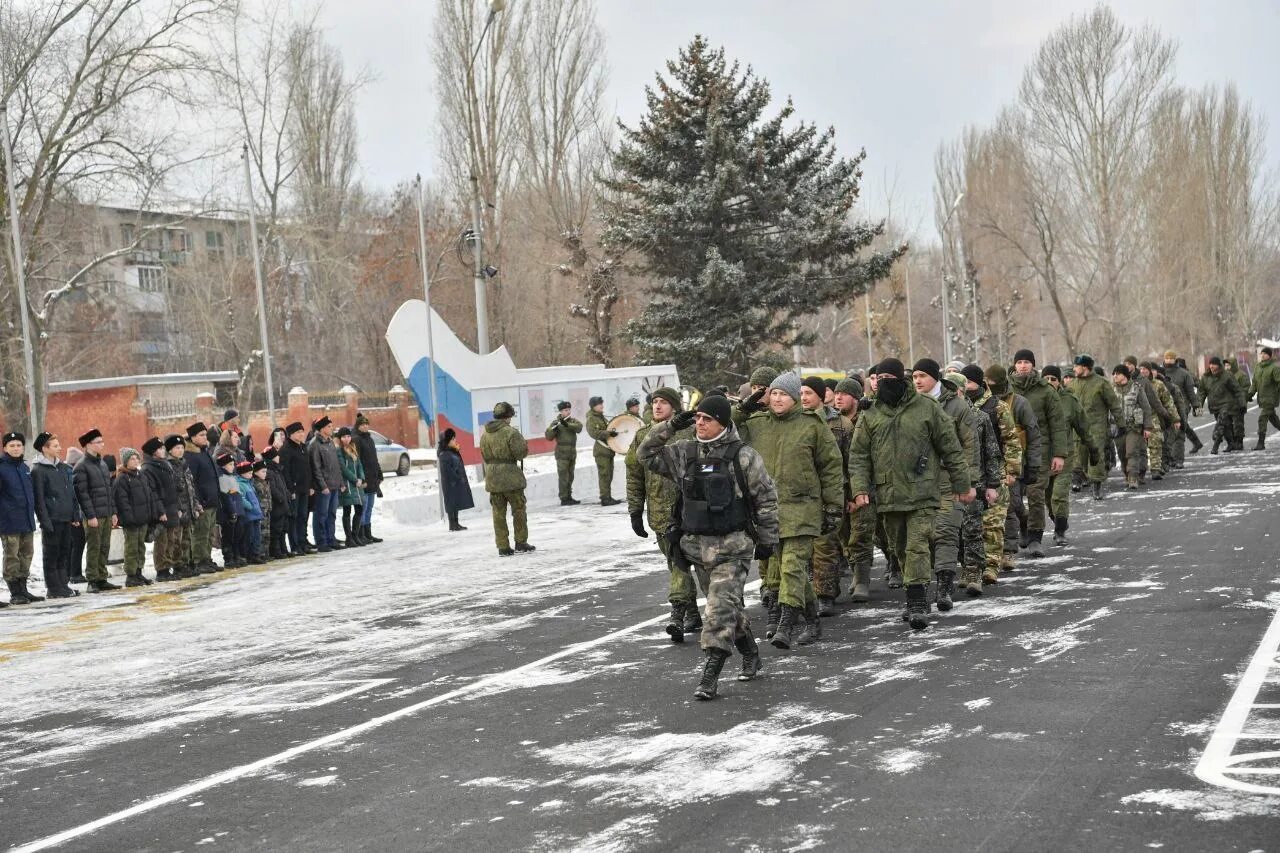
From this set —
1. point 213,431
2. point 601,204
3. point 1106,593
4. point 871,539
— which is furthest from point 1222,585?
point 601,204

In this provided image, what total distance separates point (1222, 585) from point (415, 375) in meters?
22.6

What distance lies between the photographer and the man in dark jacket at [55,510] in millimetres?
15391

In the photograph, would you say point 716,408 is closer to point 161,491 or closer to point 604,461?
point 161,491

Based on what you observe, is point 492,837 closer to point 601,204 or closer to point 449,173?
point 601,204

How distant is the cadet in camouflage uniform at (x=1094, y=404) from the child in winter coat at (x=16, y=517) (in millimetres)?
12746

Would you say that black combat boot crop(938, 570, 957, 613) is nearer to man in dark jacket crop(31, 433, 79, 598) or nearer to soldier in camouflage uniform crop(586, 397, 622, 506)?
man in dark jacket crop(31, 433, 79, 598)

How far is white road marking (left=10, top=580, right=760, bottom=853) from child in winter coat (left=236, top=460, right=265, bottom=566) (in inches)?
353

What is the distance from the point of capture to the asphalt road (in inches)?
217

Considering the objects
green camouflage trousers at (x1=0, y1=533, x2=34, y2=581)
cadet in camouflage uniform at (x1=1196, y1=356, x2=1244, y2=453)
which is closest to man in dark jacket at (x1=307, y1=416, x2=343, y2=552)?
green camouflage trousers at (x1=0, y1=533, x2=34, y2=581)

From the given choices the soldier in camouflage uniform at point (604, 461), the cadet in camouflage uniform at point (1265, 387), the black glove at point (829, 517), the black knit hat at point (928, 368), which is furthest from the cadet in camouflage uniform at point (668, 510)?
the cadet in camouflage uniform at point (1265, 387)

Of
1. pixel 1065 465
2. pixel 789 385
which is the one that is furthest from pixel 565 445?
pixel 789 385

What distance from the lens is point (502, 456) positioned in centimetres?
1677

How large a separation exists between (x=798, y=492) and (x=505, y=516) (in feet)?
26.8

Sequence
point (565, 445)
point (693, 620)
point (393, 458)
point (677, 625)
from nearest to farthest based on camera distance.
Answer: point (677, 625) < point (693, 620) < point (565, 445) < point (393, 458)
